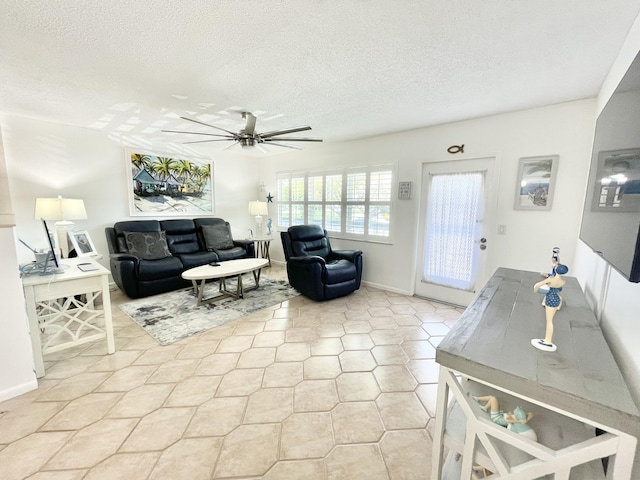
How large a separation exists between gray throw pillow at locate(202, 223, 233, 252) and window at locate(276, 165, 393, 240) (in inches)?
49.4

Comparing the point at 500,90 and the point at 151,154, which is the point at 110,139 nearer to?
the point at 151,154

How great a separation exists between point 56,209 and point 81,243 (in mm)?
531

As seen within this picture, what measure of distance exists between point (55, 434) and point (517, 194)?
14.2 ft

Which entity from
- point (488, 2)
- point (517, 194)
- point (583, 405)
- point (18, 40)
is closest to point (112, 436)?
point (583, 405)

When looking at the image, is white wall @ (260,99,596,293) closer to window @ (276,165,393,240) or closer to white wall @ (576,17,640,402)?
window @ (276,165,393,240)

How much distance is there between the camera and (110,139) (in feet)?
13.4

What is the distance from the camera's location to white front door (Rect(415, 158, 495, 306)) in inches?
129

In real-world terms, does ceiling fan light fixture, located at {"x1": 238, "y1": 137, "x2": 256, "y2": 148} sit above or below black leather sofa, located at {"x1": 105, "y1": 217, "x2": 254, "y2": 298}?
above

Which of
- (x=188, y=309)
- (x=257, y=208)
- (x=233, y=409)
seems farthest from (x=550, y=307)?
(x=257, y=208)

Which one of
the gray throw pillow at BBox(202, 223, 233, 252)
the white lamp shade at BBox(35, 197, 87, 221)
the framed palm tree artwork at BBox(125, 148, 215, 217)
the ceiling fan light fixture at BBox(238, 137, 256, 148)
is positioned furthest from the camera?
the gray throw pillow at BBox(202, 223, 233, 252)

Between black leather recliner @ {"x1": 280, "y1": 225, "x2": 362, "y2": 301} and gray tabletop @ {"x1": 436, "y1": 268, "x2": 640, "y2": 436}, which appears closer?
gray tabletop @ {"x1": 436, "y1": 268, "x2": 640, "y2": 436}

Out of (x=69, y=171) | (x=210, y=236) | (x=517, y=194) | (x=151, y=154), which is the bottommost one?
(x=210, y=236)

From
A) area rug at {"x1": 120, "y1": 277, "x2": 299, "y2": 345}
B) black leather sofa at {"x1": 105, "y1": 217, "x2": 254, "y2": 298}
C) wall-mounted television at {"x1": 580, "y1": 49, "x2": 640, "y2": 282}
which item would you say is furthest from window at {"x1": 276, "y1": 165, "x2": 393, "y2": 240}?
wall-mounted television at {"x1": 580, "y1": 49, "x2": 640, "y2": 282}

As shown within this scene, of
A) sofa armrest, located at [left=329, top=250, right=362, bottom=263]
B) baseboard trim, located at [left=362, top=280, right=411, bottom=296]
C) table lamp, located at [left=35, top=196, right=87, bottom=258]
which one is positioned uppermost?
table lamp, located at [left=35, top=196, right=87, bottom=258]
